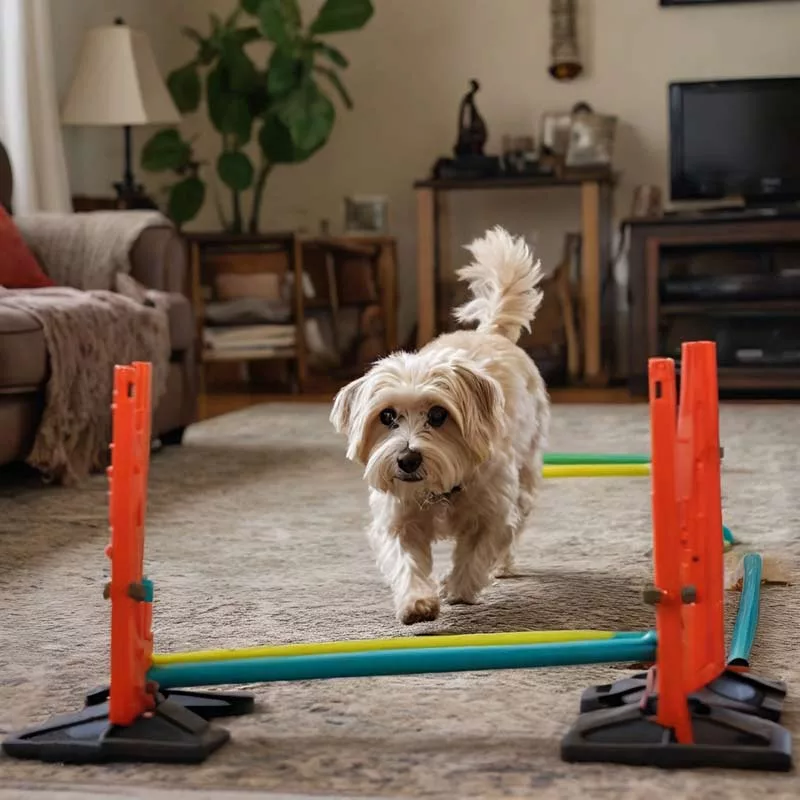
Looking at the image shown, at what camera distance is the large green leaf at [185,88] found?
6.04 metres

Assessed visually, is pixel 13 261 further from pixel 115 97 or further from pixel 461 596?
pixel 461 596

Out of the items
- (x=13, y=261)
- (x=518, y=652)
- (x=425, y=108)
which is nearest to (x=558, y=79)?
(x=425, y=108)

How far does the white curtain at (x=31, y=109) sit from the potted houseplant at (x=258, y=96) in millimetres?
723

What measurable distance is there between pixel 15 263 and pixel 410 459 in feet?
7.38

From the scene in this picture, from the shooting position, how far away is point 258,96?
6004 mm

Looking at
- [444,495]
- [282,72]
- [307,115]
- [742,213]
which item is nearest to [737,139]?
[742,213]

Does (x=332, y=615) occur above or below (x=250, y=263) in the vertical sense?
below

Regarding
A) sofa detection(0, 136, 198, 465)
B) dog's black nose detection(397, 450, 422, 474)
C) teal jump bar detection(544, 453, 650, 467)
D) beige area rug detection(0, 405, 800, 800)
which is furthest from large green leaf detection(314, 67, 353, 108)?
dog's black nose detection(397, 450, 422, 474)

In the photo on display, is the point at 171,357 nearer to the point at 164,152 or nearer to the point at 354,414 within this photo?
the point at 164,152

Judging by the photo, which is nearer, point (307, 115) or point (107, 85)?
point (107, 85)

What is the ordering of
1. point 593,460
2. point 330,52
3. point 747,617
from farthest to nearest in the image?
point 330,52 → point 593,460 → point 747,617

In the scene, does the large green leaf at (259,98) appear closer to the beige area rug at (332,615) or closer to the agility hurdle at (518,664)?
the beige area rug at (332,615)

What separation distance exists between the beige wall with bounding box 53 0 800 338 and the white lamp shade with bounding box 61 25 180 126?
2.13 feet

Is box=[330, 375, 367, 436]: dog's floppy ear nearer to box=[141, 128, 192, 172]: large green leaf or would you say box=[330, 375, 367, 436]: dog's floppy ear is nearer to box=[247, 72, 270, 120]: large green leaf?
box=[141, 128, 192, 172]: large green leaf
